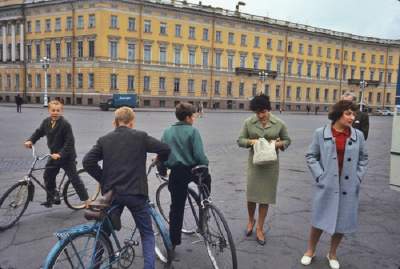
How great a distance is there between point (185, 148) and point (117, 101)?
139ft

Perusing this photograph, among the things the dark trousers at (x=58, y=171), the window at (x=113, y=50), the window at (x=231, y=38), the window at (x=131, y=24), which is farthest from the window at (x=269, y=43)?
the dark trousers at (x=58, y=171)

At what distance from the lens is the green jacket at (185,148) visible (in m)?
4.30

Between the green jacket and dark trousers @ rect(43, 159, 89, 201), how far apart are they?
2.30 m

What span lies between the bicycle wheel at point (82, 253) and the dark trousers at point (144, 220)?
1.05 feet

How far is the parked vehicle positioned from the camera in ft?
144

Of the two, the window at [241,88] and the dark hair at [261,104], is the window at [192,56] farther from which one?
the dark hair at [261,104]

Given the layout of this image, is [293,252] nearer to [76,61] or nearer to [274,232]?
[274,232]

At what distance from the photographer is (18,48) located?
62500mm

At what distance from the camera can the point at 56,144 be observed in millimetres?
5883

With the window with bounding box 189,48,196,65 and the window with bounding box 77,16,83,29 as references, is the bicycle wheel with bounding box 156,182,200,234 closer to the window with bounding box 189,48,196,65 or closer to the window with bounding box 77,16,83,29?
the window with bounding box 77,16,83,29

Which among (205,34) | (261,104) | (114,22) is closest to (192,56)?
(205,34)

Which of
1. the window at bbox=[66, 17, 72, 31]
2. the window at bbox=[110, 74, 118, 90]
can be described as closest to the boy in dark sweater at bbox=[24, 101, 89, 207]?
the window at bbox=[110, 74, 118, 90]

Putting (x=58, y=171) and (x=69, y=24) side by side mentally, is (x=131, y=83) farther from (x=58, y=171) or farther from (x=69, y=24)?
(x=58, y=171)

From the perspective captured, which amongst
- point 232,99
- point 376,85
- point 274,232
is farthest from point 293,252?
point 376,85
